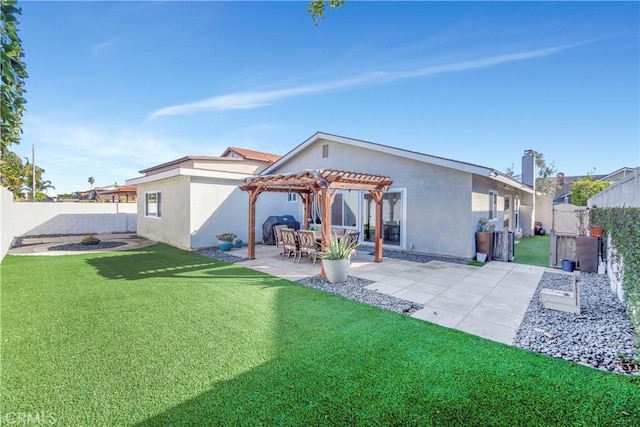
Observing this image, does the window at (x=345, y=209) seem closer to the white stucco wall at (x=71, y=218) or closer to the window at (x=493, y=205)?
the window at (x=493, y=205)

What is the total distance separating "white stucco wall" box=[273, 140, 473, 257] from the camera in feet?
33.0

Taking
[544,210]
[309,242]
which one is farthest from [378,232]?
[544,210]

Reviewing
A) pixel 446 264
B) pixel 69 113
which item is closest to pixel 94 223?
pixel 69 113

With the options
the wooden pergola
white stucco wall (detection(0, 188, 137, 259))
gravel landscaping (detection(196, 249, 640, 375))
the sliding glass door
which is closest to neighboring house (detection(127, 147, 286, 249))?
the wooden pergola

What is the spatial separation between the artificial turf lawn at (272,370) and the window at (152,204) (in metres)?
9.75

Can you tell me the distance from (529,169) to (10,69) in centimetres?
2202

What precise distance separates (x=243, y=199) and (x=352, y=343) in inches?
429

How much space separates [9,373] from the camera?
3.23m

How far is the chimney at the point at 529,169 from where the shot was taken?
689 inches

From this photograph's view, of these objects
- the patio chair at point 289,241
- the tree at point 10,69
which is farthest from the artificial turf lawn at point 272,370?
the patio chair at point 289,241

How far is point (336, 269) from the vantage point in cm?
718

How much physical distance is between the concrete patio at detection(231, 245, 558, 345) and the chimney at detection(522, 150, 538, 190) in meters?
10.9

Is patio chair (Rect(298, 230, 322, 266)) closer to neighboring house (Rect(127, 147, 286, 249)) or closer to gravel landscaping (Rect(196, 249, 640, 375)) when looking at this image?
gravel landscaping (Rect(196, 249, 640, 375))

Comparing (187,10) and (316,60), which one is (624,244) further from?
(187,10)
